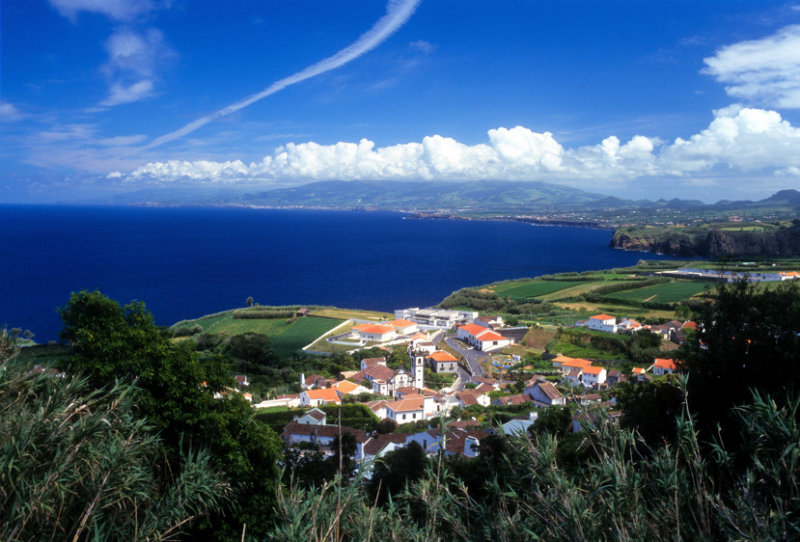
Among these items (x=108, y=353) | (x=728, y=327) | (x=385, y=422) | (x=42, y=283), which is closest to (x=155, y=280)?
(x=42, y=283)

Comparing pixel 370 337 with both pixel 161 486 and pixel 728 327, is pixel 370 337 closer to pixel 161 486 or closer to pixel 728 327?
pixel 728 327

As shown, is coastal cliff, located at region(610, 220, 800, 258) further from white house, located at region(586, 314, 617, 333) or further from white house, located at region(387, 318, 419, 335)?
white house, located at region(387, 318, 419, 335)

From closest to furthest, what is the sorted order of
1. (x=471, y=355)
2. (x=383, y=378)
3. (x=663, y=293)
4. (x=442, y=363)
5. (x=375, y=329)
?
(x=383, y=378) → (x=442, y=363) → (x=471, y=355) → (x=375, y=329) → (x=663, y=293)

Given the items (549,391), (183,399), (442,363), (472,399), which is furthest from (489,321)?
(183,399)

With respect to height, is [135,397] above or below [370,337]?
above

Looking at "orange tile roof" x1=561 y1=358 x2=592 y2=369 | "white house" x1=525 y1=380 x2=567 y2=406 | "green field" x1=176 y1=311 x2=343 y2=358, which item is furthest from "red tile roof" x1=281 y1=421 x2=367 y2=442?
"green field" x1=176 y1=311 x2=343 y2=358

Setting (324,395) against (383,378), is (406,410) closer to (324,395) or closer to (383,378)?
(324,395)
